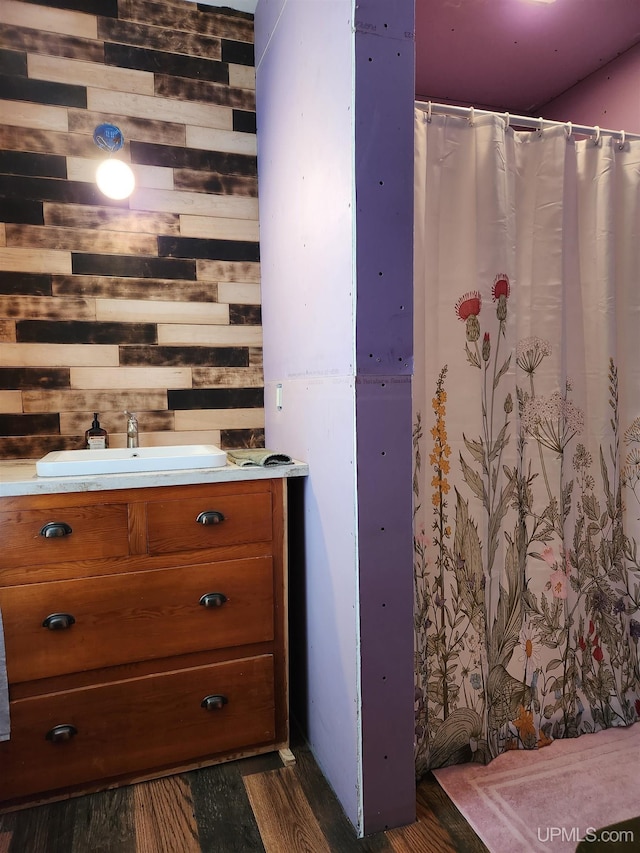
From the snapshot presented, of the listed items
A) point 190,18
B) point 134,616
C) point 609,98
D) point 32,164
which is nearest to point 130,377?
point 32,164

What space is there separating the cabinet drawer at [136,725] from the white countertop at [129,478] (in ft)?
1.96

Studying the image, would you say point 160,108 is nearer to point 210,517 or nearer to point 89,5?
point 89,5

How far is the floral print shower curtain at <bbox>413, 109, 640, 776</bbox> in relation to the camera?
173cm

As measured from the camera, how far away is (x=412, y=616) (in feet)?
5.07

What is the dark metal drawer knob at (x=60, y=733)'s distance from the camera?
165 centimetres

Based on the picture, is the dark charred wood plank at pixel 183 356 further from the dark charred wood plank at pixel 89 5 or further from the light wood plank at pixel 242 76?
the dark charred wood plank at pixel 89 5

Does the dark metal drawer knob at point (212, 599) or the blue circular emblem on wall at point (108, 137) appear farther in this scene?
the blue circular emblem on wall at point (108, 137)

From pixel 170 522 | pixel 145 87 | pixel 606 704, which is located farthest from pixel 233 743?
pixel 145 87

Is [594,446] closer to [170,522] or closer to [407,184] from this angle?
[407,184]

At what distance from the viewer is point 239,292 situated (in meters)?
2.38

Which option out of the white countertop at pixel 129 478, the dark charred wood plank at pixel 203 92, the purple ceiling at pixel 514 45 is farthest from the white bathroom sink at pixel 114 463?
the purple ceiling at pixel 514 45

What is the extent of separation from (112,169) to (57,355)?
72cm

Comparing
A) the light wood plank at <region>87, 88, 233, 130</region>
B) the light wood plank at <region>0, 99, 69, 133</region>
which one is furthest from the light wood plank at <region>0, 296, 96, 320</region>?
the light wood plank at <region>87, 88, 233, 130</region>

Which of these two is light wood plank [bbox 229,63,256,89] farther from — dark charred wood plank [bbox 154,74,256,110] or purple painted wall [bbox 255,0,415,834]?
purple painted wall [bbox 255,0,415,834]
